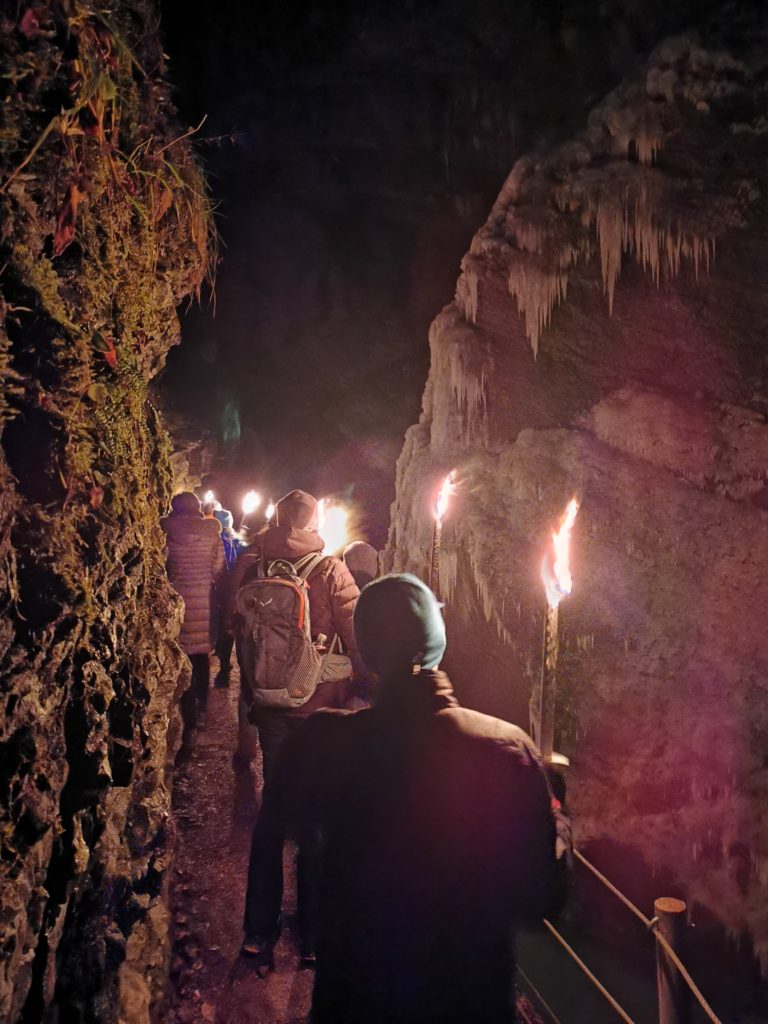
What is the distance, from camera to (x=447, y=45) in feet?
40.4

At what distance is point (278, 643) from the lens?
12.5 ft

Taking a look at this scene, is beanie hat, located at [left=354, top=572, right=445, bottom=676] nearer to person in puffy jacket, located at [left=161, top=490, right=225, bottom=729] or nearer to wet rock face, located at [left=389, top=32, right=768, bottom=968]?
person in puffy jacket, located at [left=161, top=490, right=225, bottom=729]

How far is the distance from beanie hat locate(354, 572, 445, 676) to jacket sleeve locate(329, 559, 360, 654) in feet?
6.94

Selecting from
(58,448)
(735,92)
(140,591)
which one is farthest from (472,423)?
(58,448)

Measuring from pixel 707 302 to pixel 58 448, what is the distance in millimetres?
6163

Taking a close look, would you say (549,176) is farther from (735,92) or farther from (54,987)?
(54,987)

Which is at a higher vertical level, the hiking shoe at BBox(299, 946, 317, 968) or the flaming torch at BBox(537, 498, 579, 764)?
the flaming torch at BBox(537, 498, 579, 764)

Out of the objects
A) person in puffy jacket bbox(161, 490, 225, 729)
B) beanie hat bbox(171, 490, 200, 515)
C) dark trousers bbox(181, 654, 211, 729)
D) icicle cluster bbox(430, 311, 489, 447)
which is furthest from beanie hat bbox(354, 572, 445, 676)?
icicle cluster bbox(430, 311, 489, 447)

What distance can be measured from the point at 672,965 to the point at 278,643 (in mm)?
2548

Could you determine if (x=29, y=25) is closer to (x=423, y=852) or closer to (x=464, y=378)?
(x=423, y=852)

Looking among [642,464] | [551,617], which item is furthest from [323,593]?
[642,464]

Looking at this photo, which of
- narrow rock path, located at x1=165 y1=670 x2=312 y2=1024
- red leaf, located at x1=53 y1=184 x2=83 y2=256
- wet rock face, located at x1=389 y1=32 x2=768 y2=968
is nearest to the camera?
red leaf, located at x1=53 y1=184 x2=83 y2=256

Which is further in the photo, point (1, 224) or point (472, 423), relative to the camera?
point (472, 423)

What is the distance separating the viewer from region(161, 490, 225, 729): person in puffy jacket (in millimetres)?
5711
